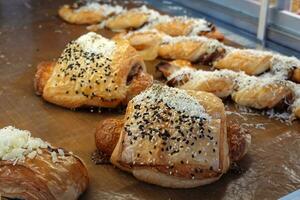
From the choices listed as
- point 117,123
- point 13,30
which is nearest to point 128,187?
point 117,123

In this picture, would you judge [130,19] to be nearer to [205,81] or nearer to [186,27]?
[186,27]

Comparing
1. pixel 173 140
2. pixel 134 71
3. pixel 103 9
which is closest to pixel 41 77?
pixel 134 71

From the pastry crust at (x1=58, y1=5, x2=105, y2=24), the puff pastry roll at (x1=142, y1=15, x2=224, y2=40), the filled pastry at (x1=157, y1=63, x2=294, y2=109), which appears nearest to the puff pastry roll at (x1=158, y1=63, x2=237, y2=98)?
the filled pastry at (x1=157, y1=63, x2=294, y2=109)

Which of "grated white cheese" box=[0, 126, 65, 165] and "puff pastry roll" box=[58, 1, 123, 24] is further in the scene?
"puff pastry roll" box=[58, 1, 123, 24]

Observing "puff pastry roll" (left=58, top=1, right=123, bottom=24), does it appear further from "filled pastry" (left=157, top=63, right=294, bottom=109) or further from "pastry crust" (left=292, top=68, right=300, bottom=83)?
"pastry crust" (left=292, top=68, right=300, bottom=83)

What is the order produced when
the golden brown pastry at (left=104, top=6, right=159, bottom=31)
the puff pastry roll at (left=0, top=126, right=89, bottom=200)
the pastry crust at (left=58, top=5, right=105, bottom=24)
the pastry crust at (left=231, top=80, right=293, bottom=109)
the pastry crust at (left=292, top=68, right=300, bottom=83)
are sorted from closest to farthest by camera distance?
the puff pastry roll at (left=0, top=126, right=89, bottom=200) < the pastry crust at (left=231, top=80, right=293, bottom=109) < the pastry crust at (left=292, top=68, right=300, bottom=83) < the golden brown pastry at (left=104, top=6, right=159, bottom=31) < the pastry crust at (left=58, top=5, right=105, bottom=24)

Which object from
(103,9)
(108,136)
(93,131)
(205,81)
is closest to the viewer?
(108,136)

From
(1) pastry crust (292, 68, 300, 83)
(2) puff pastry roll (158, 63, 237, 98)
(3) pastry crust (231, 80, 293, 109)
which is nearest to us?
(3) pastry crust (231, 80, 293, 109)
